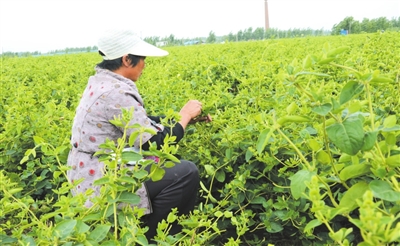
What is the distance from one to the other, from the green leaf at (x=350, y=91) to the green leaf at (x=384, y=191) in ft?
0.60

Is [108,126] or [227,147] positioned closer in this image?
[108,126]

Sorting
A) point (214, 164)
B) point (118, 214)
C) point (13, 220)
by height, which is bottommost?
point (13, 220)

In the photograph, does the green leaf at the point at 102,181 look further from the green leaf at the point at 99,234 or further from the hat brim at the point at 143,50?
the hat brim at the point at 143,50

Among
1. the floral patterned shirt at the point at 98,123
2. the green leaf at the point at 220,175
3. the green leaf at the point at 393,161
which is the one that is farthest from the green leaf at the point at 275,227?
the green leaf at the point at 393,161

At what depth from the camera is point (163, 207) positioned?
228 centimetres

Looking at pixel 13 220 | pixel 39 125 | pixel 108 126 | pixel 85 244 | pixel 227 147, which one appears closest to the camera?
pixel 85 244

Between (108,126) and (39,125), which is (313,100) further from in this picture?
(39,125)

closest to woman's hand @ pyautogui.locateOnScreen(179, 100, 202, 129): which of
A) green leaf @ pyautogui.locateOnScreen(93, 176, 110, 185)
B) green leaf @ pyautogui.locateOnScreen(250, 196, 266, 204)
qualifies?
green leaf @ pyautogui.locateOnScreen(250, 196, 266, 204)

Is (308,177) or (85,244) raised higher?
(308,177)

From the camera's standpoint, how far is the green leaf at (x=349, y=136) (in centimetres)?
90


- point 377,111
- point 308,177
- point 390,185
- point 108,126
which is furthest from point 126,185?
point 377,111

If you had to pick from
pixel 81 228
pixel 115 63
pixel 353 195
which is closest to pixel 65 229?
pixel 81 228

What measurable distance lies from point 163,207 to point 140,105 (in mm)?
534

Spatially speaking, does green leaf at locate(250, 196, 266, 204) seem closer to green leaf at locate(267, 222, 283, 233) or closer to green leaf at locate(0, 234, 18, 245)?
green leaf at locate(267, 222, 283, 233)
